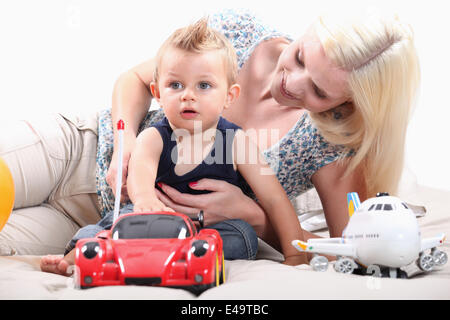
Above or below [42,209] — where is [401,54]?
above

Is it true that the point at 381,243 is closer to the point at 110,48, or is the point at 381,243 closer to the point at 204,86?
the point at 204,86

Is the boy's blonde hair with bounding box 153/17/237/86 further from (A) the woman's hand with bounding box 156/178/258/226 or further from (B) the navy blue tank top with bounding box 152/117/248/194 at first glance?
(A) the woman's hand with bounding box 156/178/258/226

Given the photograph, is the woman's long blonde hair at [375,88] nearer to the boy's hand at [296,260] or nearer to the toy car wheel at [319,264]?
the boy's hand at [296,260]

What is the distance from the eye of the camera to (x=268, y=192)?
3.99 feet

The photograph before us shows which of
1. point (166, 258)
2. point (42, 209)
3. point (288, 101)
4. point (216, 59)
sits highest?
point (216, 59)

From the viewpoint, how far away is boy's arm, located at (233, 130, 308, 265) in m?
1.19

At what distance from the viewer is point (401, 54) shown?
3.93ft

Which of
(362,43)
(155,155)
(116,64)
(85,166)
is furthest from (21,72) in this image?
(362,43)

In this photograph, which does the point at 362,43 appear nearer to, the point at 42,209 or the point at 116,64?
the point at 42,209

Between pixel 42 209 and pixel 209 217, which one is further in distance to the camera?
pixel 42 209

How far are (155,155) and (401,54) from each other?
1.99ft

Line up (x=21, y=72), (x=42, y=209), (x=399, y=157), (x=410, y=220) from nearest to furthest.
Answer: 1. (x=410, y=220)
2. (x=399, y=157)
3. (x=42, y=209)
4. (x=21, y=72)

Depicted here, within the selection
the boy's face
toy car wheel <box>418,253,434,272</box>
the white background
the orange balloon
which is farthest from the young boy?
the white background
